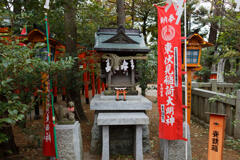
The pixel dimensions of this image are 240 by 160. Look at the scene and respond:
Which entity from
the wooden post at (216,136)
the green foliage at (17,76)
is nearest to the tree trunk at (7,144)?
the green foliage at (17,76)

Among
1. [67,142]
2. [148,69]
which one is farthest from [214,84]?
[67,142]

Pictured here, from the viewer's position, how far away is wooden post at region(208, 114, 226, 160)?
355 centimetres

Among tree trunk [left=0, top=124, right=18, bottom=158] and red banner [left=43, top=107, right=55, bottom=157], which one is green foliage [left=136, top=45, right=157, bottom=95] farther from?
tree trunk [left=0, top=124, right=18, bottom=158]

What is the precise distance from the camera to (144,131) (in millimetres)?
5602

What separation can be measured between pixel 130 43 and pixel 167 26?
1.63 meters

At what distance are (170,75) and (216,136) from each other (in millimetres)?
1726

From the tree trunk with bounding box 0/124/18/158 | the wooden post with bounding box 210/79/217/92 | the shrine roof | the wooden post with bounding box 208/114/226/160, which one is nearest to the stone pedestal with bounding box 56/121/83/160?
the tree trunk with bounding box 0/124/18/158

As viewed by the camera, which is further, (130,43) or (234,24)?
(130,43)

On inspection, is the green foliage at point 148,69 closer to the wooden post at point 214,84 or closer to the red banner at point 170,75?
the red banner at point 170,75

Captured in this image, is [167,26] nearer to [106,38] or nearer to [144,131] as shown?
[106,38]

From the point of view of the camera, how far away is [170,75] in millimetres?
4391

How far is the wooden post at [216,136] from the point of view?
3.55 m

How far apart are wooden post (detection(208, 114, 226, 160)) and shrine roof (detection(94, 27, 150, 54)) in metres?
2.79

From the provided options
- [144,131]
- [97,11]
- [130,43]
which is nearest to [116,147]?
[144,131]
